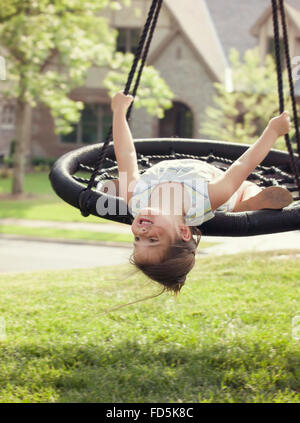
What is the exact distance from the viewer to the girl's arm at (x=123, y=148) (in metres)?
3.49

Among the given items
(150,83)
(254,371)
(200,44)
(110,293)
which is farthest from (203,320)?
(200,44)

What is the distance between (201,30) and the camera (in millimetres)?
26266

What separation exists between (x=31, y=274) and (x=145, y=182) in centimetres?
401

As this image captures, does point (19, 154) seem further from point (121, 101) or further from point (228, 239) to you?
point (121, 101)

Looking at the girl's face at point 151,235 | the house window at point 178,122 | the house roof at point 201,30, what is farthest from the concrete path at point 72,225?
the house window at point 178,122

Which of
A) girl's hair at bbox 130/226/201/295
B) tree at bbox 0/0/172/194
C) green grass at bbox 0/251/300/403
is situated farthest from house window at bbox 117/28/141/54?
girl's hair at bbox 130/226/201/295

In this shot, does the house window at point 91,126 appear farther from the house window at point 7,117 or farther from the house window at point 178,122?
the house window at point 7,117

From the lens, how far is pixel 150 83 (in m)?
16.9

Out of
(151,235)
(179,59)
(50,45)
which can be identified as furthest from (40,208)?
(151,235)

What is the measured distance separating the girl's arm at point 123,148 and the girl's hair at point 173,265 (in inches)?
19.9

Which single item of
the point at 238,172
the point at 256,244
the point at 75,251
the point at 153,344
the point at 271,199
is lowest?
the point at 75,251

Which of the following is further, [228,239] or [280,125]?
[228,239]

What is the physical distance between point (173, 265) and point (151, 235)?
208 mm
